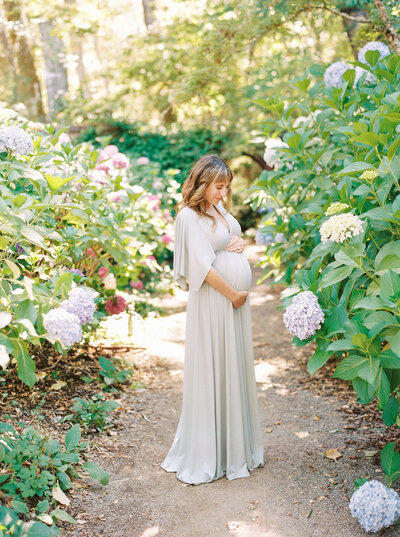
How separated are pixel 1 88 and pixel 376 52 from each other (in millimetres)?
12108

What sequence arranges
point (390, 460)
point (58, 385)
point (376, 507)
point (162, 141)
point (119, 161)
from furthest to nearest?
point (162, 141) → point (119, 161) → point (58, 385) → point (390, 460) → point (376, 507)

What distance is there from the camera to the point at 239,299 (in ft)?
10.6

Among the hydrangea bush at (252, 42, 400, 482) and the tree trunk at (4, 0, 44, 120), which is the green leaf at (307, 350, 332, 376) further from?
the tree trunk at (4, 0, 44, 120)

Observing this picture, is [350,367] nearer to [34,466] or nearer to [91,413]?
[34,466]

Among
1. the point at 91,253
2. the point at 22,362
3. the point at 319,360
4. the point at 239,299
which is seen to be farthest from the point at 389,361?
the point at 91,253

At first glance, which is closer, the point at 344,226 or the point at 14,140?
the point at 344,226

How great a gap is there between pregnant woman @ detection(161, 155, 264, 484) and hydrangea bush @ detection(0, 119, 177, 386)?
71 cm

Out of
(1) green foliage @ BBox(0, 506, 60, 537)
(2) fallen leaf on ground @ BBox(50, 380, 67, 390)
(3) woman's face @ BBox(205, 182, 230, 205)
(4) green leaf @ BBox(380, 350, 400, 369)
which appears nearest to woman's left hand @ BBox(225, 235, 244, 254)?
(3) woman's face @ BBox(205, 182, 230, 205)

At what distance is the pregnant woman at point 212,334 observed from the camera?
320 centimetres

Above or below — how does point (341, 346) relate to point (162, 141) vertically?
above

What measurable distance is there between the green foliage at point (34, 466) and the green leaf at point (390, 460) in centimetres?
156

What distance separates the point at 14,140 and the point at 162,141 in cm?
661

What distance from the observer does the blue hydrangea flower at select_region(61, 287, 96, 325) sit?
2318 mm

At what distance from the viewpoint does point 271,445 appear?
372 cm
